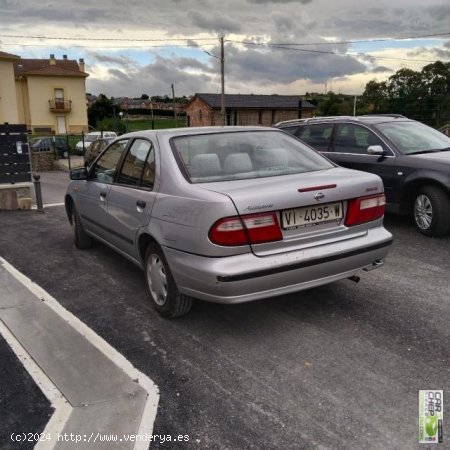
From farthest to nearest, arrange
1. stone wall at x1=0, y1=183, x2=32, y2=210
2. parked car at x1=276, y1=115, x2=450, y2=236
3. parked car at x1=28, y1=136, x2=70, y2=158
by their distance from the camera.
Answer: parked car at x1=28, y1=136, x2=70, y2=158 → stone wall at x1=0, y1=183, x2=32, y2=210 → parked car at x1=276, y1=115, x2=450, y2=236

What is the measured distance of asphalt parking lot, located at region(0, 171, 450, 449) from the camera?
265cm

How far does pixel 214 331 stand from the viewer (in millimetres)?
3854

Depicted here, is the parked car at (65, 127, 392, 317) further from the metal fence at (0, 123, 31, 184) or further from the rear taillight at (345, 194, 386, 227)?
the metal fence at (0, 123, 31, 184)

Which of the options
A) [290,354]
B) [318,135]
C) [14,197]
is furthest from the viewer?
[14,197]

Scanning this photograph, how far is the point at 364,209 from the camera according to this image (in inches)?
153

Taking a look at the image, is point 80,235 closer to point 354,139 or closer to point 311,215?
point 311,215

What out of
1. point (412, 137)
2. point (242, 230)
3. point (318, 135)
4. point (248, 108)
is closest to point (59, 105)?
point (248, 108)

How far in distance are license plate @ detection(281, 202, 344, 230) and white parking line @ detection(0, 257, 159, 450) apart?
142 centimetres

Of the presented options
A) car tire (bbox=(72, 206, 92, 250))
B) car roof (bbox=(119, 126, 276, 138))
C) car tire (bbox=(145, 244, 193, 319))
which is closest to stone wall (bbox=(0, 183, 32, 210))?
car tire (bbox=(72, 206, 92, 250))

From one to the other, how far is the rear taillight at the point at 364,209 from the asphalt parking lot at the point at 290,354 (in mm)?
803

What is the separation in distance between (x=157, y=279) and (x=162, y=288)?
9cm

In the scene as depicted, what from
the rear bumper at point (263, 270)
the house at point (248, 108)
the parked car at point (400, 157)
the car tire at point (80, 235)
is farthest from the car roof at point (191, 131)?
the house at point (248, 108)

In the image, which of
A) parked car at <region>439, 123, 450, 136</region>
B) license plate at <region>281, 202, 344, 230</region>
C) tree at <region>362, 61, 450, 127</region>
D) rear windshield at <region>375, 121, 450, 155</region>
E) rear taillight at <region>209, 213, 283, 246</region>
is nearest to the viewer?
rear taillight at <region>209, 213, 283, 246</region>

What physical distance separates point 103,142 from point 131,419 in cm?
1643
